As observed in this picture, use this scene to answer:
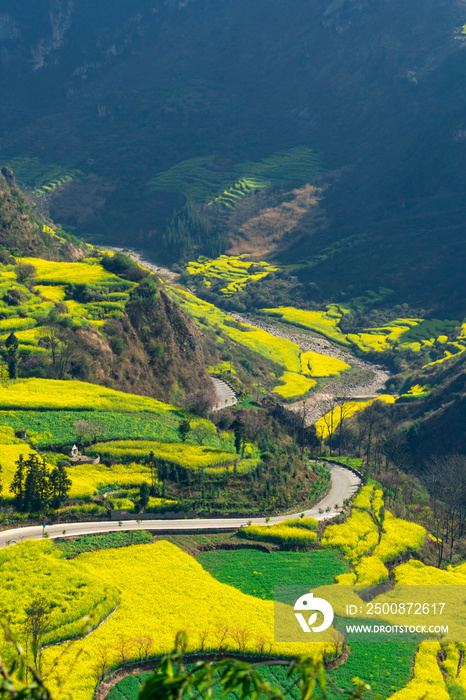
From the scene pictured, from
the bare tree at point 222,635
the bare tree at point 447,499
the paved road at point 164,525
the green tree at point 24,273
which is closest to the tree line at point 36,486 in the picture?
the paved road at point 164,525

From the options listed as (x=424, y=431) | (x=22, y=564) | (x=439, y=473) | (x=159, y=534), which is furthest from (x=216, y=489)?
(x=424, y=431)

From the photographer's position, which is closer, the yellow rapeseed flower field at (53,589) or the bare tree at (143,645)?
the bare tree at (143,645)

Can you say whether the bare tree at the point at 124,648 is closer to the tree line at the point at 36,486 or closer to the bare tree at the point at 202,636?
the bare tree at the point at 202,636

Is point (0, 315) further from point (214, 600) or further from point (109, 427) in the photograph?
point (214, 600)

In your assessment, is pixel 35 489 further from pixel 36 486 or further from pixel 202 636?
pixel 202 636

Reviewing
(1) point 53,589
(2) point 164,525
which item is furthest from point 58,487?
(1) point 53,589
